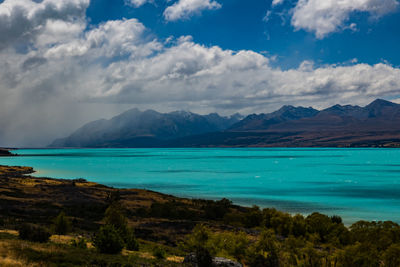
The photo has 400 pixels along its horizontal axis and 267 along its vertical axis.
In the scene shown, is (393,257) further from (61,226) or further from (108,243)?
(61,226)

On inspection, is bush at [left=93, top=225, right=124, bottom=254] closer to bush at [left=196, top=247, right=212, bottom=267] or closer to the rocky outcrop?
the rocky outcrop

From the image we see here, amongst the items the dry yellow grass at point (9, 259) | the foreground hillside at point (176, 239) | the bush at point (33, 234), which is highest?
the dry yellow grass at point (9, 259)

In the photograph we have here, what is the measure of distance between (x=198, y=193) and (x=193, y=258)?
65281mm

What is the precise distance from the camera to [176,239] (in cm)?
3334

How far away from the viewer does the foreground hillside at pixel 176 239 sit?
18.2 meters

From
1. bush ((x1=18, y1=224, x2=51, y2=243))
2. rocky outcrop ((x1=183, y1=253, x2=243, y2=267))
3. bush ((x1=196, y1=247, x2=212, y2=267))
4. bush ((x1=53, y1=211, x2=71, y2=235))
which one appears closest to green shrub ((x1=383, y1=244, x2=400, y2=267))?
rocky outcrop ((x1=183, y1=253, x2=243, y2=267))

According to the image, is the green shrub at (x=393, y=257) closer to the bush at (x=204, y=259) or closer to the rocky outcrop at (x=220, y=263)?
the rocky outcrop at (x=220, y=263)

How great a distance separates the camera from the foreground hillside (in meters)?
18.2

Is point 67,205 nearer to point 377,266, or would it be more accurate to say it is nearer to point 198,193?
point 198,193

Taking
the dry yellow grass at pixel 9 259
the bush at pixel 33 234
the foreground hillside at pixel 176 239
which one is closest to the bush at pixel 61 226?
the foreground hillside at pixel 176 239

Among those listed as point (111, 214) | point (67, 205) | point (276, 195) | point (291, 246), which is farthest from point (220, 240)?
point (276, 195)

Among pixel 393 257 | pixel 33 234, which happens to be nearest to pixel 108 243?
pixel 33 234

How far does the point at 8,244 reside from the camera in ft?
57.8

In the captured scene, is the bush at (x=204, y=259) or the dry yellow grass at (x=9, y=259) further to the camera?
the bush at (x=204, y=259)
